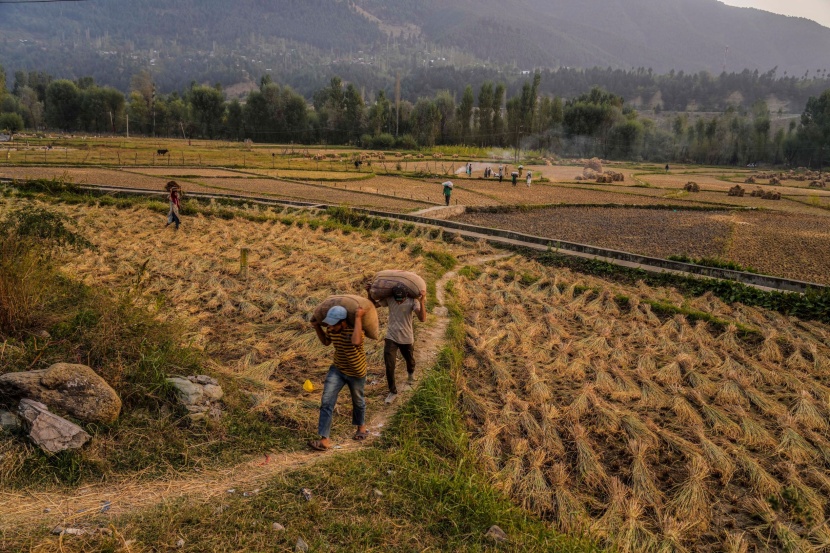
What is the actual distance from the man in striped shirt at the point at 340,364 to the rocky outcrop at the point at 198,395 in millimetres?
1416

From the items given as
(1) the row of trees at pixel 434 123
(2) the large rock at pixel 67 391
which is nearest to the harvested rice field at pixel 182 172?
(2) the large rock at pixel 67 391

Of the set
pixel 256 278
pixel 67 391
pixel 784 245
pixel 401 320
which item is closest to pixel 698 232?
pixel 784 245

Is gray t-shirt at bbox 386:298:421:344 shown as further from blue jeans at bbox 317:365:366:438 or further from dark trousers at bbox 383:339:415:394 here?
blue jeans at bbox 317:365:366:438

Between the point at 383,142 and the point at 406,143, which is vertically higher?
the point at 406,143

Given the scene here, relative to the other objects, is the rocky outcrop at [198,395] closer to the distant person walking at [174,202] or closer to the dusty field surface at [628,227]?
the distant person walking at [174,202]

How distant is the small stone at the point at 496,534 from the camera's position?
571 centimetres

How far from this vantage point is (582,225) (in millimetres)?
25969

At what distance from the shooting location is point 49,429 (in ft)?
20.0

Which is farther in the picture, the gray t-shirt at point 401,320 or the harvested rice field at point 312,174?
the harvested rice field at point 312,174

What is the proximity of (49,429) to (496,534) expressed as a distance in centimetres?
473

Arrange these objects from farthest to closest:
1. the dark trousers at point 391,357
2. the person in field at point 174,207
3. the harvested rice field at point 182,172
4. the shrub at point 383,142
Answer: the shrub at point 383,142, the harvested rice field at point 182,172, the person in field at point 174,207, the dark trousers at point 391,357

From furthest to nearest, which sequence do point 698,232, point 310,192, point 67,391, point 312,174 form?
1. point 312,174
2. point 310,192
3. point 698,232
4. point 67,391

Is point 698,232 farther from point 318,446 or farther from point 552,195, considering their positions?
point 318,446

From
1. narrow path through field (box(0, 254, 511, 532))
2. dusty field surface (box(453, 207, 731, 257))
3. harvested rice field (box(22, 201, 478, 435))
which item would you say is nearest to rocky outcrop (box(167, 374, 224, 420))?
harvested rice field (box(22, 201, 478, 435))
